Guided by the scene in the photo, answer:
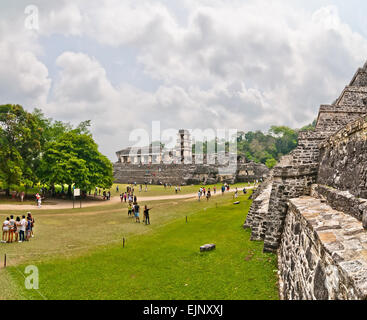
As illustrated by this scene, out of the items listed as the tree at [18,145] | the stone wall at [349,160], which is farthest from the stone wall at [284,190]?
the tree at [18,145]

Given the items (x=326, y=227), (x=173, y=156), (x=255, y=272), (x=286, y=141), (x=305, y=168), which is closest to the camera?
(x=326, y=227)

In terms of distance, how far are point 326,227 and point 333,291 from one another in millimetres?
1211

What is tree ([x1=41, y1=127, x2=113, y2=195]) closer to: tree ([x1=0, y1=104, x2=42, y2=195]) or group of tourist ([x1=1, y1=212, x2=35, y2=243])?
tree ([x1=0, y1=104, x2=42, y2=195])

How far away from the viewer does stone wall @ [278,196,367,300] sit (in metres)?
2.69

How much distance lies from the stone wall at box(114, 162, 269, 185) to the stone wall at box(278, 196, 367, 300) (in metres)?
36.8

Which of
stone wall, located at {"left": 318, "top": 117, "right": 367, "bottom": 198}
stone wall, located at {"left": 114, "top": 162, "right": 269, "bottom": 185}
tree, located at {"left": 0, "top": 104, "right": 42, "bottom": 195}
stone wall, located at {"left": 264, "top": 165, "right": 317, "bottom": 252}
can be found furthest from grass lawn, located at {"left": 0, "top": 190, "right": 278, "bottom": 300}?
stone wall, located at {"left": 114, "top": 162, "right": 269, "bottom": 185}

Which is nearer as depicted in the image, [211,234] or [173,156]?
[211,234]

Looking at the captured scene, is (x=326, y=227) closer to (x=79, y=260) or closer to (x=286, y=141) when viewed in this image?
(x=79, y=260)

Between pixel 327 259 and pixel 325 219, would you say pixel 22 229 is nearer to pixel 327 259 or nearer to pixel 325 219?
pixel 325 219

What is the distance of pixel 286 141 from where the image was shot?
74125mm

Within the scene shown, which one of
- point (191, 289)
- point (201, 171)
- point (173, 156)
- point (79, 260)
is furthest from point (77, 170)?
point (173, 156)

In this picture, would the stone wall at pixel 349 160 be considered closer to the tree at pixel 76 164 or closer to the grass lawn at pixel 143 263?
the grass lawn at pixel 143 263

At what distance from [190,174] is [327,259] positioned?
141 feet

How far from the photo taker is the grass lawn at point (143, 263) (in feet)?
22.2
